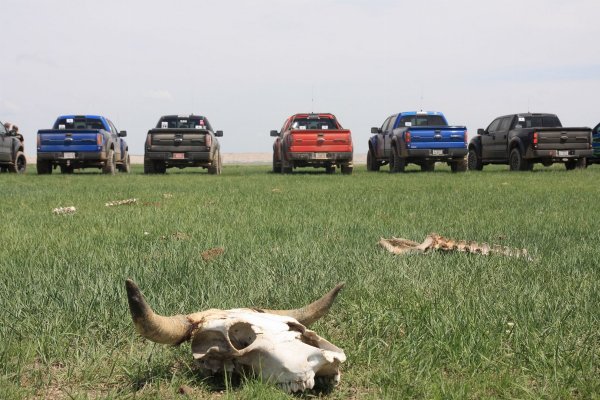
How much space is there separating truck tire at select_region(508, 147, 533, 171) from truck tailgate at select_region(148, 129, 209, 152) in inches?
398

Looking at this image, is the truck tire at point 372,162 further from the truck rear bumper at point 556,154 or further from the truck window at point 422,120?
the truck rear bumper at point 556,154

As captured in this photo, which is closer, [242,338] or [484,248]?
[242,338]

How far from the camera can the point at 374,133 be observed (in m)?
27.4

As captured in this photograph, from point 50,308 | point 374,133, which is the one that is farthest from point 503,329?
point 374,133

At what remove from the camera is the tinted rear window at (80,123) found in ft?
86.5

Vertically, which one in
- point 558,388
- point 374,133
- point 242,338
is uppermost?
point 374,133

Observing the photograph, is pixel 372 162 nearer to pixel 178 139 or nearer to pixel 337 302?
pixel 178 139

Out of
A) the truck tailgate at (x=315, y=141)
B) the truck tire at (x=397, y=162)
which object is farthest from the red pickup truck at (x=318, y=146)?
the truck tire at (x=397, y=162)

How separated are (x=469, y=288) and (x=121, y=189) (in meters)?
11.6

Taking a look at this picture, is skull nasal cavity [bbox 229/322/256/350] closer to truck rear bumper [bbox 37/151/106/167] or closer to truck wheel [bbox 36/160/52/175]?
truck rear bumper [bbox 37/151/106/167]

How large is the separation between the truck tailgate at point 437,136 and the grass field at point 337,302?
14.4 m

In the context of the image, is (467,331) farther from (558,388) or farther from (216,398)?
(216,398)

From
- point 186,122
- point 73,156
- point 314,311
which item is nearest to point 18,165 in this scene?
point 73,156

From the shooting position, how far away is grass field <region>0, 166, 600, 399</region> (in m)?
3.10
